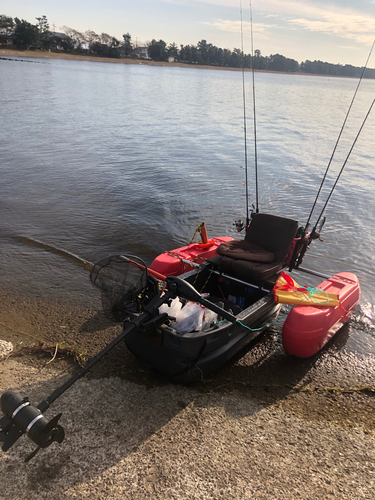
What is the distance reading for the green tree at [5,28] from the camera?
8594 cm

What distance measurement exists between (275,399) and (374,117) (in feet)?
124

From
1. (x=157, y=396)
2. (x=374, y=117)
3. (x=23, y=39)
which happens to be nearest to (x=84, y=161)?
(x=157, y=396)

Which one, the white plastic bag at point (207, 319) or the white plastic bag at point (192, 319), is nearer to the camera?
the white plastic bag at point (192, 319)

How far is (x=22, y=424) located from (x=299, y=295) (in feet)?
12.3

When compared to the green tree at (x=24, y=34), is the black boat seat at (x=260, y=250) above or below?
below

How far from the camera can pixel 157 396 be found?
4.26 meters

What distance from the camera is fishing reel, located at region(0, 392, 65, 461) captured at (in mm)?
2943

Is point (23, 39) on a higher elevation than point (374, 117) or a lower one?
higher

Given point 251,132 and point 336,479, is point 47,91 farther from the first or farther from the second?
point 336,479

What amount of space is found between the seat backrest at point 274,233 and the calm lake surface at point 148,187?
6.55 feet

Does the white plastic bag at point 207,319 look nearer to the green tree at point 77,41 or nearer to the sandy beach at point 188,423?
the sandy beach at point 188,423

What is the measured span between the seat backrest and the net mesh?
241cm

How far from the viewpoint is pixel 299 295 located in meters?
5.24

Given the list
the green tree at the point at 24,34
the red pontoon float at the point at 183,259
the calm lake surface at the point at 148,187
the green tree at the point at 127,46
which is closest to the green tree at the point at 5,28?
the green tree at the point at 24,34
